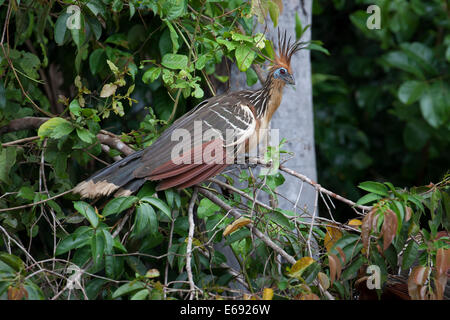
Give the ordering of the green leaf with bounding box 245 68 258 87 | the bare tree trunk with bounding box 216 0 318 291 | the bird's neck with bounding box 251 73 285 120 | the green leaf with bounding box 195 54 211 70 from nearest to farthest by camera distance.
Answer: the green leaf with bounding box 195 54 211 70
the bird's neck with bounding box 251 73 285 120
the green leaf with bounding box 245 68 258 87
the bare tree trunk with bounding box 216 0 318 291

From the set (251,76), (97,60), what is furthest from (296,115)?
(97,60)

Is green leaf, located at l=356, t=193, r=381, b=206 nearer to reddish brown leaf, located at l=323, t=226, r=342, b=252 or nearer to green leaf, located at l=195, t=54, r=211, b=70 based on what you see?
reddish brown leaf, located at l=323, t=226, r=342, b=252

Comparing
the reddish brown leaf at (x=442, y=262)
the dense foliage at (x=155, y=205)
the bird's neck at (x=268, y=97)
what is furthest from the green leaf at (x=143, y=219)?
the reddish brown leaf at (x=442, y=262)

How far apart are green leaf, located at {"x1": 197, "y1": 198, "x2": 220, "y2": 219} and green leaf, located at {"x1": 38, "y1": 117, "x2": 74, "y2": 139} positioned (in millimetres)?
597

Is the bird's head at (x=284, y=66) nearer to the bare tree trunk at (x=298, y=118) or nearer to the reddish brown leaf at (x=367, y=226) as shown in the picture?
the bare tree trunk at (x=298, y=118)

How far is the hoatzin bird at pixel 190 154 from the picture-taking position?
209 centimetres

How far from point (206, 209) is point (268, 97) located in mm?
717

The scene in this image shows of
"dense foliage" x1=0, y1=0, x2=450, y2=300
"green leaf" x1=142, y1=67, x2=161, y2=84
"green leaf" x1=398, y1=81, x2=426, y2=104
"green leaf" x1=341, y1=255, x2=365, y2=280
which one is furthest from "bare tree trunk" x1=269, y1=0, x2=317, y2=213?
"green leaf" x1=341, y1=255, x2=365, y2=280

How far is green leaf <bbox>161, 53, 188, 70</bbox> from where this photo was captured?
7.45ft

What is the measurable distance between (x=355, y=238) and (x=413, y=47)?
273cm

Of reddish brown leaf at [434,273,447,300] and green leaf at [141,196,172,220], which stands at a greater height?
green leaf at [141,196,172,220]

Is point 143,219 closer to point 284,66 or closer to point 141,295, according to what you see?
point 141,295

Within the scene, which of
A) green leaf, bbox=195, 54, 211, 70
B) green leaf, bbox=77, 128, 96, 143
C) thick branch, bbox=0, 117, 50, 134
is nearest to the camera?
green leaf, bbox=77, 128, 96, 143
